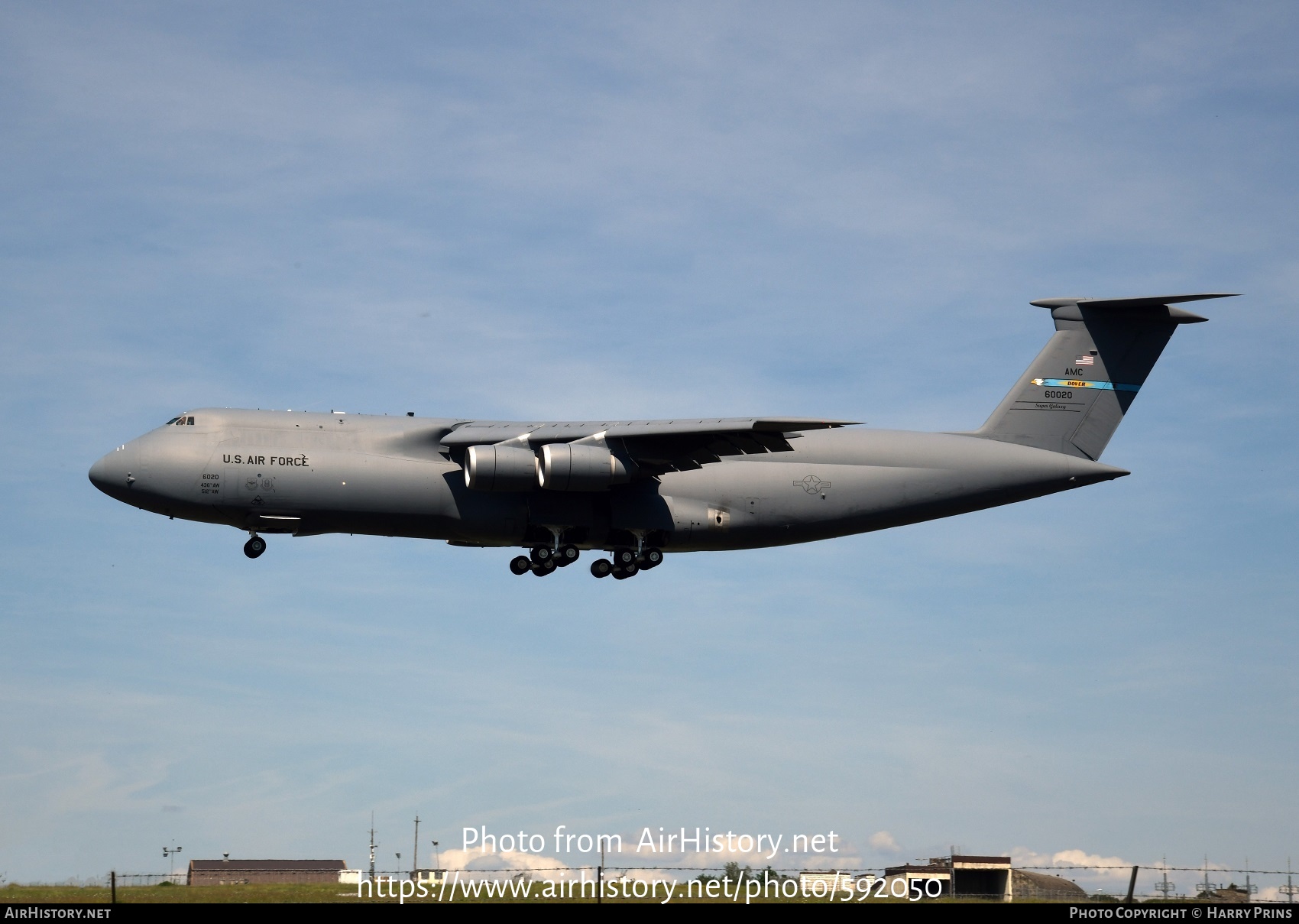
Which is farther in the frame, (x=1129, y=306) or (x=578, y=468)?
(x=1129, y=306)

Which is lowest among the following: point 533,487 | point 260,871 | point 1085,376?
point 260,871

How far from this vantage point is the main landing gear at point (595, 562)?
1154 inches

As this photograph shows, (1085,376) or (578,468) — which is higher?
(1085,376)

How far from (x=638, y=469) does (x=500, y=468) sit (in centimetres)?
268

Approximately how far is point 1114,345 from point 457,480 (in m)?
14.7

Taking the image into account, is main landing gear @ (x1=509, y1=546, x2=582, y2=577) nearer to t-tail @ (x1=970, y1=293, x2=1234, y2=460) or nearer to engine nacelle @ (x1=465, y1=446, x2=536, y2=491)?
engine nacelle @ (x1=465, y1=446, x2=536, y2=491)

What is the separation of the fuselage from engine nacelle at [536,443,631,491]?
526 millimetres

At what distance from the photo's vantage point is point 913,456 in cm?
3091

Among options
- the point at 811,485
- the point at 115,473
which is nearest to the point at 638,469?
the point at 811,485

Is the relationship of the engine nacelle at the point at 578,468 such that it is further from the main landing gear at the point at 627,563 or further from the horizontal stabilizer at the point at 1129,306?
the horizontal stabilizer at the point at 1129,306

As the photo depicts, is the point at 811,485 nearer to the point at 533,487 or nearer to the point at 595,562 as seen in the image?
the point at 595,562

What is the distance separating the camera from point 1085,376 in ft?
108

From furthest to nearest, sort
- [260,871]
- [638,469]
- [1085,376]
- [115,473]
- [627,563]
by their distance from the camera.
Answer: [260,871]
[1085,376]
[627,563]
[638,469]
[115,473]
